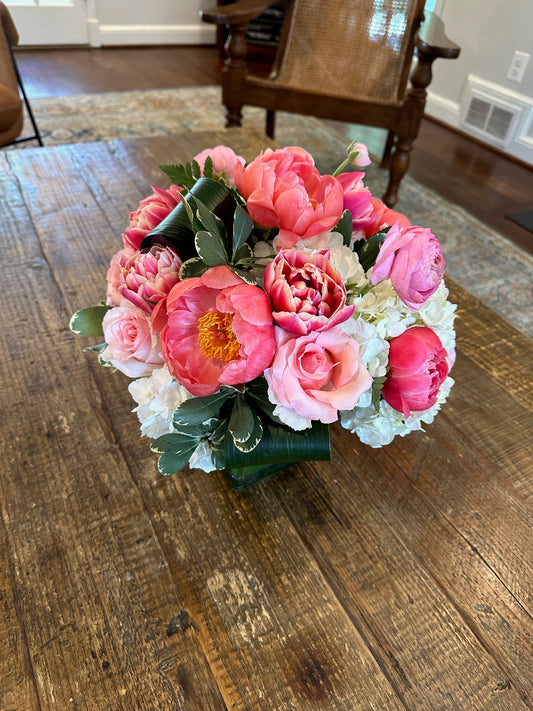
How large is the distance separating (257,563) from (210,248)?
318mm

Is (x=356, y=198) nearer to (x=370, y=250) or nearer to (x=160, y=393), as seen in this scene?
(x=370, y=250)

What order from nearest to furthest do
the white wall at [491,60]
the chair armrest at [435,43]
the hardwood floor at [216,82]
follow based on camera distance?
the chair armrest at [435,43] → the hardwood floor at [216,82] → the white wall at [491,60]

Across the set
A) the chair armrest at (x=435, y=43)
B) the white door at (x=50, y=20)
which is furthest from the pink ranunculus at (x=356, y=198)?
the white door at (x=50, y=20)

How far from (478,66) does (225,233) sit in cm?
298

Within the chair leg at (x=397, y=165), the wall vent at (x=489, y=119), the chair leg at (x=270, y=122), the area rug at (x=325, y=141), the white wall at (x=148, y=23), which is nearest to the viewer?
the area rug at (x=325, y=141)

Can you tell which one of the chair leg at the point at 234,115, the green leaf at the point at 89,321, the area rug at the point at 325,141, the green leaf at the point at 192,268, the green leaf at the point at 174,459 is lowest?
the area rug at the point at 325,141

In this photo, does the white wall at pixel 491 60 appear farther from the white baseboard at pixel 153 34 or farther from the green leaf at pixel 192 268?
the green leaf at pixel 192 268

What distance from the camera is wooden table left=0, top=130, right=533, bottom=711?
446mm

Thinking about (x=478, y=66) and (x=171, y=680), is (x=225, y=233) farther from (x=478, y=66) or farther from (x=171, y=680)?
(x=478, y=66)

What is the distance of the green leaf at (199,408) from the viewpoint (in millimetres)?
466

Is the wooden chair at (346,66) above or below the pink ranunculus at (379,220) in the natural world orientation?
below

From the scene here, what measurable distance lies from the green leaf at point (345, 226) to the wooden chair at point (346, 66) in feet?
5.23

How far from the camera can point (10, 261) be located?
90 centimetres

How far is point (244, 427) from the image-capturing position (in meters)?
0.45
